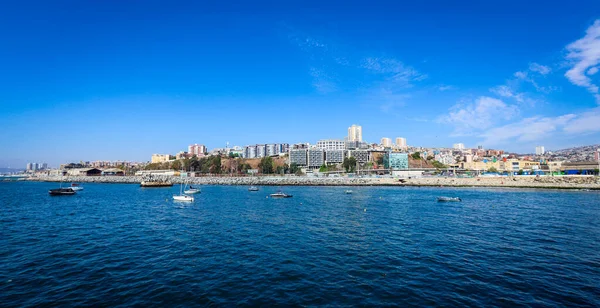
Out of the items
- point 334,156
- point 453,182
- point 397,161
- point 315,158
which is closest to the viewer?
point 453,182

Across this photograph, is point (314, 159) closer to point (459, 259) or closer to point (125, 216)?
point (125, 216)

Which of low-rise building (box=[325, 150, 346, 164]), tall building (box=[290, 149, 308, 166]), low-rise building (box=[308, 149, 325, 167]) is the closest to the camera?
low-rise building (box=[308, 149, 325, 167])

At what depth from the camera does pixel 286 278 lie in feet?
45.9

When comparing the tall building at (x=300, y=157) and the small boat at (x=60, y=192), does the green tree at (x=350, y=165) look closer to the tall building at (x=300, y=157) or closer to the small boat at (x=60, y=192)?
the tall building at (x=300, y=157)

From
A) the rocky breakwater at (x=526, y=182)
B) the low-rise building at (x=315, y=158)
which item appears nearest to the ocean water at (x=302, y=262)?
the rocky breakwater at (x=526, y=182)

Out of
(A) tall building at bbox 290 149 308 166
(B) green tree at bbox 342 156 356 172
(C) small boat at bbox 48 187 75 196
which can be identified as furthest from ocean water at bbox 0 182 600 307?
(A) tall building at bbox 290 149 308 166

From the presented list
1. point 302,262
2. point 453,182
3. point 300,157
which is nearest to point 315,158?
point 300,157

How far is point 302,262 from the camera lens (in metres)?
16.3

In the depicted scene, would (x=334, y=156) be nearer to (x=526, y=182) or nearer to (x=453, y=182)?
(x=453, y=182)

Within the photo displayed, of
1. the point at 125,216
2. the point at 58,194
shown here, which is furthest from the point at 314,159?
the point at 125,216

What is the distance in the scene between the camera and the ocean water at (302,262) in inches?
474

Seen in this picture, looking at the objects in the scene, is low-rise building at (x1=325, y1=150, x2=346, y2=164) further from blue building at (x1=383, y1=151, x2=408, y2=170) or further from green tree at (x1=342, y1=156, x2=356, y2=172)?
blue building at (x1=383, y1=151, x2=408, y2=170)

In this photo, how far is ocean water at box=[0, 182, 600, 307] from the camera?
12047mm

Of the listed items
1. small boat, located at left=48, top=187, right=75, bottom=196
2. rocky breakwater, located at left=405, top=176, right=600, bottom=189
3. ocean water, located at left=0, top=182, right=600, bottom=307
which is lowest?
ocean water, located at left=0, top=182, right=600, bottom=307
